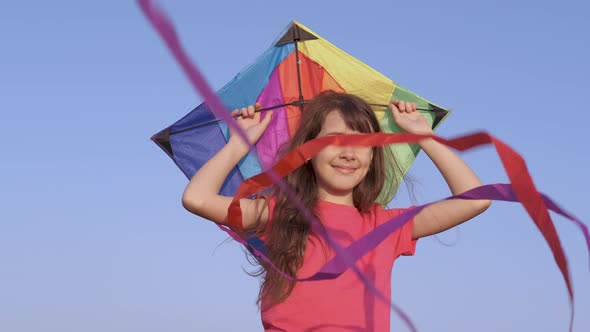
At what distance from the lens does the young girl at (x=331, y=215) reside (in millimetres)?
4531

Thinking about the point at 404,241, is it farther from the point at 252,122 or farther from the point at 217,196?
the point at 252,122

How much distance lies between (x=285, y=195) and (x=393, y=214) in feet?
2.03

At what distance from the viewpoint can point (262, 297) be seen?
4652 millimetres

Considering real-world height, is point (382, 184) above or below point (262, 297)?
above

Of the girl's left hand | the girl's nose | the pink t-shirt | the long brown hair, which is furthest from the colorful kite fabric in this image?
→ the pink t-shirt

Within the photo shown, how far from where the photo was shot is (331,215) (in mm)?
4840

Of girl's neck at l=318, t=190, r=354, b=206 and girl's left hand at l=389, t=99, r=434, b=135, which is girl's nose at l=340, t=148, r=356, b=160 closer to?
girl's neck at l=318, t=190, r=354, b=206

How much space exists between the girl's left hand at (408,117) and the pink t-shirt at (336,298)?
85 centimetres

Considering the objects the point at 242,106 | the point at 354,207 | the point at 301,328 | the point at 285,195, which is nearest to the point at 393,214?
the point at 354,207

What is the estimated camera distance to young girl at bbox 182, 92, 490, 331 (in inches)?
178

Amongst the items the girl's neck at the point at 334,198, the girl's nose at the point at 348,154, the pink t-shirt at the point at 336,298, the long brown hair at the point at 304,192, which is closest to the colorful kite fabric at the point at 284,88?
the long brown hair at the point at 304,192

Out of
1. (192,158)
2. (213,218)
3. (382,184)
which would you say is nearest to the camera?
(213,218)

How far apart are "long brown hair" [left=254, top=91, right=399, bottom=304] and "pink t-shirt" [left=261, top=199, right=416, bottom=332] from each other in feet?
0.19

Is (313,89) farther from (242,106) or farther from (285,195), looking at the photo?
(285,195)
